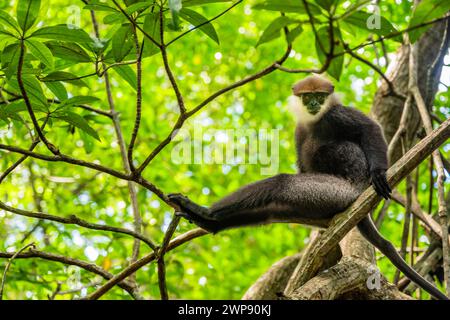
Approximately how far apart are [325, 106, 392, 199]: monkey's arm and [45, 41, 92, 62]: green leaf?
1937 mm

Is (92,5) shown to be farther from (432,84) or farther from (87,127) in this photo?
(432,84)

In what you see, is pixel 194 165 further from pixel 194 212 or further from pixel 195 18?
pixel 195 18

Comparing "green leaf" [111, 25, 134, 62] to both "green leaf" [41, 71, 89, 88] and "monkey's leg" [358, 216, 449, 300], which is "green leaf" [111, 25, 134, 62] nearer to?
"green leaf" [41, 71, 89, 88]

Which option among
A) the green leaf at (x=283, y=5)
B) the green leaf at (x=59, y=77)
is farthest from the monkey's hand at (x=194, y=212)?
the green leaf at (x=283, y=5)

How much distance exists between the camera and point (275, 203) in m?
3.84

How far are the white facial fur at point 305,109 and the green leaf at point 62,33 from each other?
8.97 ft

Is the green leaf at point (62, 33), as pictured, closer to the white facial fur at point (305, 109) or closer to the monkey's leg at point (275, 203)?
the monkey's leg at point (275, 203)

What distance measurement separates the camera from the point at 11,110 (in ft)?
9.10

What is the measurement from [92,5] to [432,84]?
152 inches

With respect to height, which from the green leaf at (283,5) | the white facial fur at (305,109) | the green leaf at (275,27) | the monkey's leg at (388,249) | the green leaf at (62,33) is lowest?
the monkey's leg at (388,249)

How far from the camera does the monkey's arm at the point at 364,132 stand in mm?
3995

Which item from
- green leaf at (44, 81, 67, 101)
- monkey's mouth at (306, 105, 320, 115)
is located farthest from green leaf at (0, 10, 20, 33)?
monkey's mouth at (306, 105, 320, 115)

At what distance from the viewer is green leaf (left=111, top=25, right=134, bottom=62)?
2.59 meters
